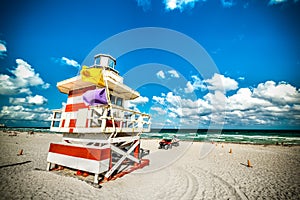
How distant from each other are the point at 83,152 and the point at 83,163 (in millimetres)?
545

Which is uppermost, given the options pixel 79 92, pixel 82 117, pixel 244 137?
pixel 79 92

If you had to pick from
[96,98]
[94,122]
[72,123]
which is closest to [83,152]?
[94,122]

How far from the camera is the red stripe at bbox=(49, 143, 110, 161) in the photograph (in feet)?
22.1

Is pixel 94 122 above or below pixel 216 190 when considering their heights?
above

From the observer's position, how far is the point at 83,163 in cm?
714

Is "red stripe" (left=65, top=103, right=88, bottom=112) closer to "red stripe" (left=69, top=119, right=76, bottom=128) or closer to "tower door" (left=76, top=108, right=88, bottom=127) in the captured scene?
"tower door" (left=76, top=108, right=88, bottom=127)

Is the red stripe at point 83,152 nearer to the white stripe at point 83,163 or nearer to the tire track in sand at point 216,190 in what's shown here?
the white stripe at point 83,163

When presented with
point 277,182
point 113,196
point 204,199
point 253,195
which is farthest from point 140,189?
point 277,182

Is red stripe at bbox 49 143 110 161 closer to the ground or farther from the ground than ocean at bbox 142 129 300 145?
farther from the ground

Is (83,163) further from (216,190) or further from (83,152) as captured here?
(216,190)

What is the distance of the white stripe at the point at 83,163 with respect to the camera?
22.1 ft

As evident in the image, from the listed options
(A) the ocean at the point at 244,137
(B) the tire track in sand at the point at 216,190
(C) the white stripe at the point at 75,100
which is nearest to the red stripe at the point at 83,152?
(C) the white stripe at the point at 75,100

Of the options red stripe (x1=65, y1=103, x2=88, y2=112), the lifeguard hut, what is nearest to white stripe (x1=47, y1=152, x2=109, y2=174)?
the lifeguard hut

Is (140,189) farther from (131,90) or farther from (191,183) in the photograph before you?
(131,90)
